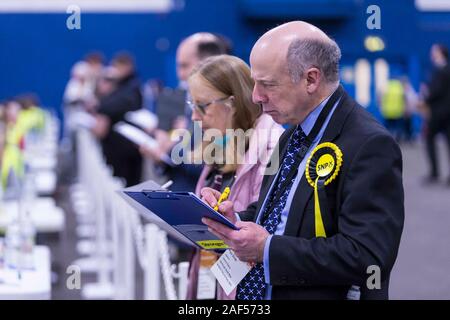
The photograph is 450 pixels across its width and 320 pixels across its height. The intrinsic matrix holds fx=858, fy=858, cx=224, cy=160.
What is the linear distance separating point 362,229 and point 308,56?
49 centimetres

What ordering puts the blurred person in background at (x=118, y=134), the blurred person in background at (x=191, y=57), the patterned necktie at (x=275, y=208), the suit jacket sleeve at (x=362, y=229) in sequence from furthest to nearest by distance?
1. the blurred person in background at (x=118, y=134)
2. the blurred person in background at (x=191, y=57)
3. the patterned necktie at (x=275, y=208)
4. the suit jacket sleeve at (x=362, y=229)

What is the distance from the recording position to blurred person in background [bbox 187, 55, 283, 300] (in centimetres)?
297

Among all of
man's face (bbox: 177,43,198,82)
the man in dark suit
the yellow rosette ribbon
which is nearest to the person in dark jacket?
man's face (bbox: 177,43,198,82)

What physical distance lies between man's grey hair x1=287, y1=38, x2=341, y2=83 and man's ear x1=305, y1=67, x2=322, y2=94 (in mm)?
13

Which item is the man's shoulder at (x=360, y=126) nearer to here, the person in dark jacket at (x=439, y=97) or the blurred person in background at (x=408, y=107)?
the person in dark jacket at (x=439, y=97)

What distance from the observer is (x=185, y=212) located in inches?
96.7

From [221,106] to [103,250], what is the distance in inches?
177

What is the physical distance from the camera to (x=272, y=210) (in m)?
2.46

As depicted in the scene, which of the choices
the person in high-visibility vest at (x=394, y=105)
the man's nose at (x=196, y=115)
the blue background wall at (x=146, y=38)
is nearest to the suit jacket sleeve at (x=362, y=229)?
the man's nose at (x=196, y=115)

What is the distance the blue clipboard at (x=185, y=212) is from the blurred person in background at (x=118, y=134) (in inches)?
237

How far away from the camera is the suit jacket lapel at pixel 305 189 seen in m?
2.31

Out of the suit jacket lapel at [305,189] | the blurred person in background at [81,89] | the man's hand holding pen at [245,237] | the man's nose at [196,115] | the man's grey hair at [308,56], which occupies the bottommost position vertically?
the man's hand holding pen at [245,237]

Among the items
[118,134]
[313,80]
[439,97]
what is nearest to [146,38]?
[439,97]

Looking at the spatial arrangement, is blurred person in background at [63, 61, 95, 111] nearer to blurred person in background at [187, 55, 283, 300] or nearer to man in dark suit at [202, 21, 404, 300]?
blurred person in background at [187, 55, 283, 300]
